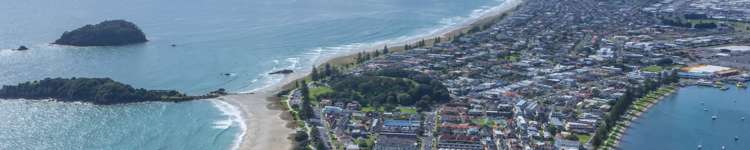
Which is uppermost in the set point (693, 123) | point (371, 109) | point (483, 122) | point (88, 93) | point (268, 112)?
point (88, 93)

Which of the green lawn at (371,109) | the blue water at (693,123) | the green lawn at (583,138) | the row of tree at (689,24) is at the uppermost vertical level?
the row of tree at (689,24)

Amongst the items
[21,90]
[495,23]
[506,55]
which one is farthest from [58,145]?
[495,23]

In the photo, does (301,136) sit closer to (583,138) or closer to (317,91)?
(317,91)

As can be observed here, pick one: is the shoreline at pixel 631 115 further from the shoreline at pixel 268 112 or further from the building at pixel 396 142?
the shoreline at pixel 268 112

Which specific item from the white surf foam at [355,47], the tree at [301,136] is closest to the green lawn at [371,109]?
the tree at [301,136]

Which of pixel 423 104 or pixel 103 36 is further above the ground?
pixel 103 36

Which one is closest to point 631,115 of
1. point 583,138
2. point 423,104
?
point 583,138

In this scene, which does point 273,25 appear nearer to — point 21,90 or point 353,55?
point 353,55
